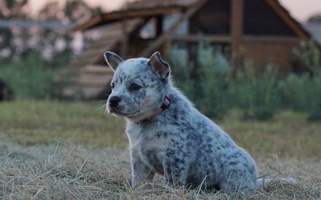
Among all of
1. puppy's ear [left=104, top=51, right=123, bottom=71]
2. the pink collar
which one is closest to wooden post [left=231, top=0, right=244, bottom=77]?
puppy's ear [left=104, top=51, right=123, bottom=71]

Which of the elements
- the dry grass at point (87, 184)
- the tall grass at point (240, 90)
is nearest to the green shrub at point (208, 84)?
the tall grass at point (240, 90)

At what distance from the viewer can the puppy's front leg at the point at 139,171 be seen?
4719mm

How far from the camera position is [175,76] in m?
12.2

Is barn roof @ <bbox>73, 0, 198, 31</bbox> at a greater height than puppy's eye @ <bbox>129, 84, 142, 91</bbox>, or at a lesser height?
lesser

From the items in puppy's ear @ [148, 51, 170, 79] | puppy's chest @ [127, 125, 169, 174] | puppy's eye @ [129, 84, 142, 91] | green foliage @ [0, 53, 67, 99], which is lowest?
green foliage @ [0, 53, 67, 99]

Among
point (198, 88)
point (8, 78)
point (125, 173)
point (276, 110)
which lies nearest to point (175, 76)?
point (198, 88)

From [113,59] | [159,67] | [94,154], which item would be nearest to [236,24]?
[94,154]

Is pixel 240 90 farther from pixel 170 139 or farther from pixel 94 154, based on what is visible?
pixel 170 139

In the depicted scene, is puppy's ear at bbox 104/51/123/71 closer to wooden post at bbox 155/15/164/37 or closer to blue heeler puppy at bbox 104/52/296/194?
blue heeler puppy at bbox 104/52/296/194

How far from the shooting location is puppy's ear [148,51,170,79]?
4578 millimetres

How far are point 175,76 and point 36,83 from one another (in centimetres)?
378

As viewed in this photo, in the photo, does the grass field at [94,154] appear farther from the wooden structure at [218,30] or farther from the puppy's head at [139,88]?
the wooden structure at [218,30]

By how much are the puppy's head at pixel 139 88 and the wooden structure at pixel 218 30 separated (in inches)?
367

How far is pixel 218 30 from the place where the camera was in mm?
15195
